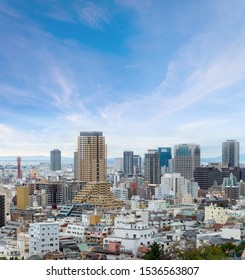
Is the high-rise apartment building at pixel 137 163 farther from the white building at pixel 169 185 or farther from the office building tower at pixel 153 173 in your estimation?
the white building at pixel 169 185

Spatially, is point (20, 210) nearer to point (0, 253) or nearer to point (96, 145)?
point (96, 145)

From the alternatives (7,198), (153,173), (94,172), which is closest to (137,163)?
(94,172)

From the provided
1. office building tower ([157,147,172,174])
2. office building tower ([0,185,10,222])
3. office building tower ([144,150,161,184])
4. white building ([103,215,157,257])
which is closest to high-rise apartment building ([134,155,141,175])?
office building tower ([144,150,161,184])

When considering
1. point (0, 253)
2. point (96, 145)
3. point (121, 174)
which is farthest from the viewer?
point (121, 174)

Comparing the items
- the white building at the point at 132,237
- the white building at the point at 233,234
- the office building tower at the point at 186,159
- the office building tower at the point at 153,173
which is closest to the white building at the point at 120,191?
the office building tower at the point at 153,173

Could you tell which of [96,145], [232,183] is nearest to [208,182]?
[232,183]
